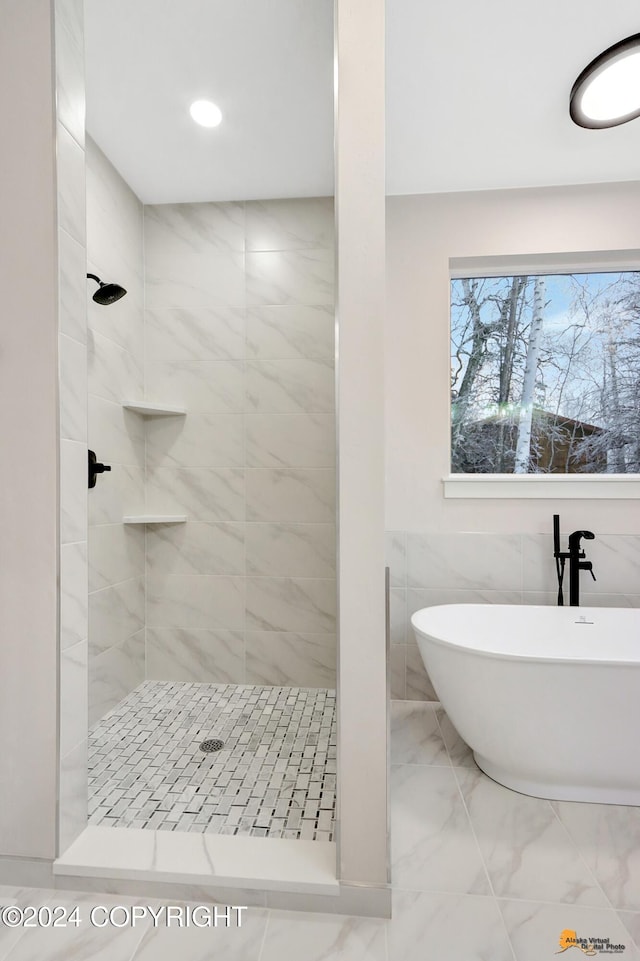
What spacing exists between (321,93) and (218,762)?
2.57 meters

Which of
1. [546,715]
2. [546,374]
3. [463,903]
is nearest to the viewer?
[463,903]

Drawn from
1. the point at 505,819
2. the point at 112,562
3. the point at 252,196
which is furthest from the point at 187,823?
the point at 252,196

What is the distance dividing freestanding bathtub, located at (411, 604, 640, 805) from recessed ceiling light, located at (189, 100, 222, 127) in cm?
218

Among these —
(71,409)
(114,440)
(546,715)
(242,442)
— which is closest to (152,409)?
(114,440)

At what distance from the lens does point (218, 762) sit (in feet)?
6.06

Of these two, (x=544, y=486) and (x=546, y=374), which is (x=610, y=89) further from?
(x=544, y=486)

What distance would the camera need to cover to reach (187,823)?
4.80ft

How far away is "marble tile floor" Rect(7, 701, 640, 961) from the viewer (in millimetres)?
1111

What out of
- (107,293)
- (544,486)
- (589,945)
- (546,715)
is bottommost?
(589,945)

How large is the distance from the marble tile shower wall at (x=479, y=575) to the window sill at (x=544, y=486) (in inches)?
7.7

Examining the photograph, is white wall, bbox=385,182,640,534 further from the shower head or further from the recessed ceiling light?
the shower head

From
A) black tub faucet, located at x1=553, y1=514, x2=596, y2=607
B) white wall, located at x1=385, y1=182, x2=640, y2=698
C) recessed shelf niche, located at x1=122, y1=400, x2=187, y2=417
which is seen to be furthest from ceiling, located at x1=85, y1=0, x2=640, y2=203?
black tub faucet, located at x1=553, y1=514, x2=596, y2=607

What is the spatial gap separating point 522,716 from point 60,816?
1.37m

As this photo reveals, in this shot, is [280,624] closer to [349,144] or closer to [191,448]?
[191,448]
